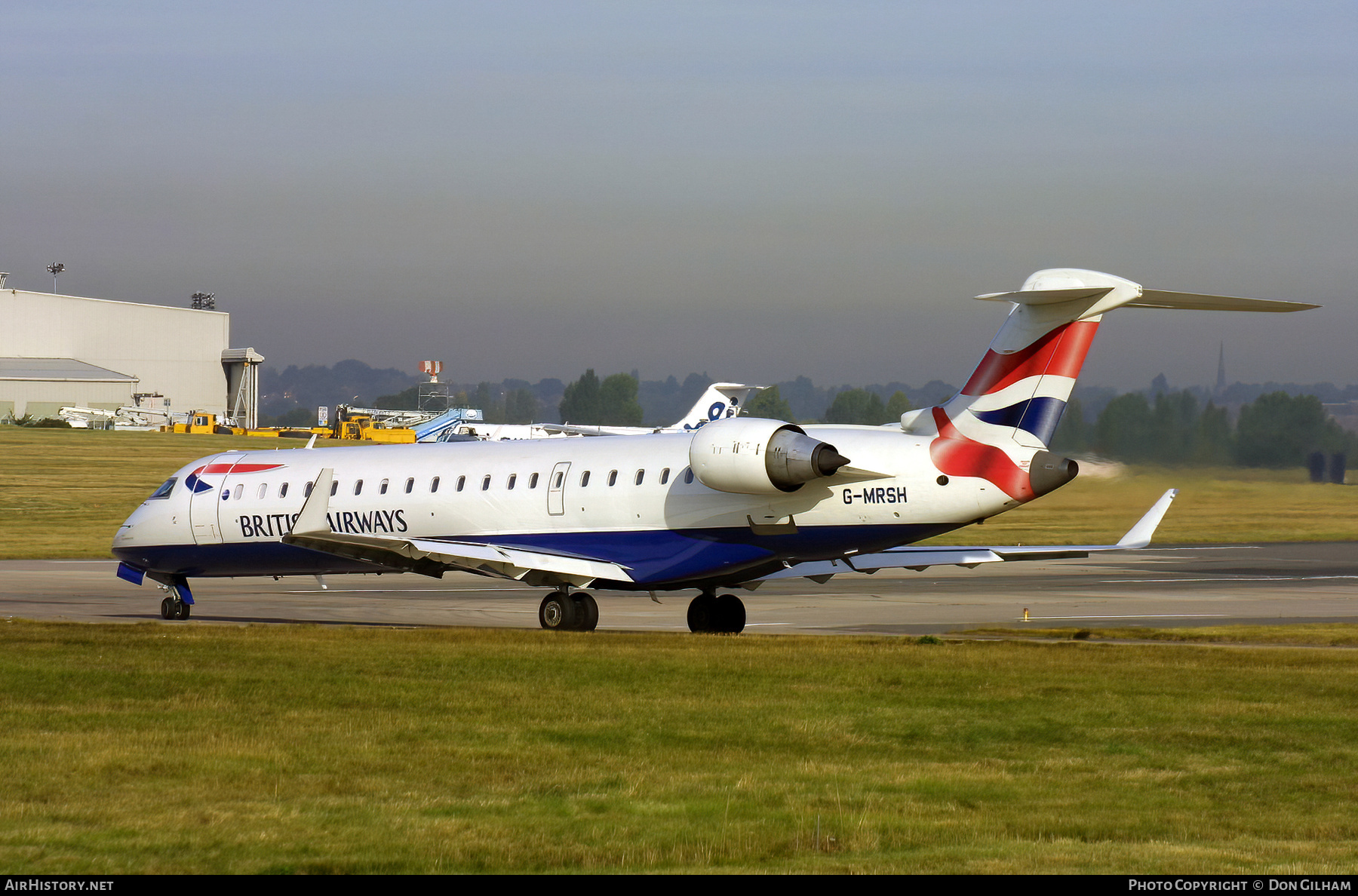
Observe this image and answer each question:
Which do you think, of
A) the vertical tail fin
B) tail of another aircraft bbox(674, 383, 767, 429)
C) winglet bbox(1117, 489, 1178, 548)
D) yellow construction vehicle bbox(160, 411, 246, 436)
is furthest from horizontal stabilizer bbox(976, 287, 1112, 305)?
yellow construction vehicle bbox(160, 411, 246, 436)

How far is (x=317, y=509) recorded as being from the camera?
26141 millimetres

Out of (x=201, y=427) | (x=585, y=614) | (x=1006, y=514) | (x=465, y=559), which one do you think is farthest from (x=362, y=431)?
(x=465, y=559)

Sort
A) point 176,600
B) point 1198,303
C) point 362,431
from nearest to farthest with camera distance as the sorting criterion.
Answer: point 1198,303, point 176,600, point 362,431

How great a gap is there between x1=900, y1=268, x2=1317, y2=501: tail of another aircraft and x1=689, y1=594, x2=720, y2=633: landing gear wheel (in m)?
5.50

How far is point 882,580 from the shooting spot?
40250 mm

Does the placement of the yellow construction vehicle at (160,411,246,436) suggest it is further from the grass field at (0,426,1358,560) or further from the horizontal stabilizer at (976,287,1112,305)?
the horizontal stabilizer at (976,287,1112,305)

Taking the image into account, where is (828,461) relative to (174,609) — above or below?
above

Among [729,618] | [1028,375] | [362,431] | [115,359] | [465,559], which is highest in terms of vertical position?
[115,359]

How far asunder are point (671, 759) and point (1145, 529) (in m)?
16.4

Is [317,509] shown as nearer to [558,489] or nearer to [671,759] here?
[558,489]

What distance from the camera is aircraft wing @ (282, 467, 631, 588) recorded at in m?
23.2

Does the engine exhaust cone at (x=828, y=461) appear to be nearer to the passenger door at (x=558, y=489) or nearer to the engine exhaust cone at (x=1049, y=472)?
the engine exhaust cone at (x=1049, y=472)
